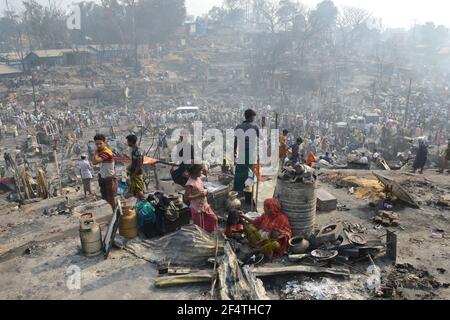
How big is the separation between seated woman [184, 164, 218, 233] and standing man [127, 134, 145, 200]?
0.97m

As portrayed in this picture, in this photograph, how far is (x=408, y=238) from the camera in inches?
259

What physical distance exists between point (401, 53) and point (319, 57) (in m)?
24.2

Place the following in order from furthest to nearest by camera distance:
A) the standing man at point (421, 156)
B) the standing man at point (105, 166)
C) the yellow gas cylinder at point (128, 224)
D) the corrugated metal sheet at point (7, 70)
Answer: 1. the corrugated metal sheet at point (7, 70)
2. the standing man at point (421, 156)
3. the standing man at point (105, 166)
4. the yellow gas cylinder at point (128, 224)

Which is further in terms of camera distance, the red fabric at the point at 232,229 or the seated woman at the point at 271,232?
the red fabric at the point at 232,229

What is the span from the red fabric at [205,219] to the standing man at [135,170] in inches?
39.7

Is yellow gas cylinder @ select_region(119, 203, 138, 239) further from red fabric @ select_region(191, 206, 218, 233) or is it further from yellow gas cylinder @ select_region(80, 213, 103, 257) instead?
red fabric @ select_region(191, 206, 218, 233)

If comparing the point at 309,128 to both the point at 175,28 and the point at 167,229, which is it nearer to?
the point at 167,229

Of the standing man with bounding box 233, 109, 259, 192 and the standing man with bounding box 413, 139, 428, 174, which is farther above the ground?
the standing man with bounding box 233, 109, 259, 192

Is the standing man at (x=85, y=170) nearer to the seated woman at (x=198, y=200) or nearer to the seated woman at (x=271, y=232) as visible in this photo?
the seated woman at (x=198, y=200)

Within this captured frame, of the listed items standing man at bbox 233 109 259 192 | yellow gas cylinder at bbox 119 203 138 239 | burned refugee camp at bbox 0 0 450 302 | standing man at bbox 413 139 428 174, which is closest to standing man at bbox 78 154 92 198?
burned refugee camp at bbox 0 0 450 302

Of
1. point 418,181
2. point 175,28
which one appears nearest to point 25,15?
point 175,28

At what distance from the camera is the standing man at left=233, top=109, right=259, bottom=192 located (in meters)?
7.07

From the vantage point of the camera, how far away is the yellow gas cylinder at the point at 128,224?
6.12m

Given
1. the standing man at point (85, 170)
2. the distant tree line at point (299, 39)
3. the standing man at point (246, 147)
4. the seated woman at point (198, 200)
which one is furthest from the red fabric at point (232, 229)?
the distant tree line at point (299, 39)
